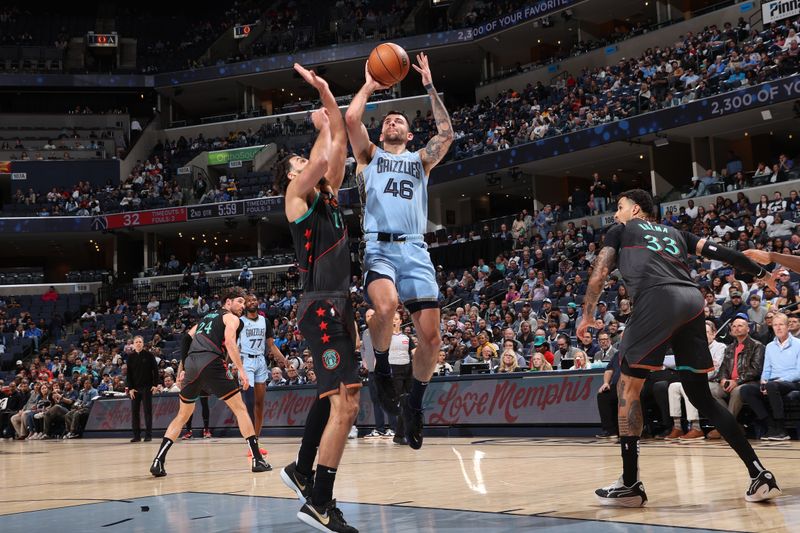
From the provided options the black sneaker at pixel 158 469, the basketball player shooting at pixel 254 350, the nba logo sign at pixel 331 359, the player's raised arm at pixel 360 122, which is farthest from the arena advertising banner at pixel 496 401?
the nba logo sign at pixel 331 359

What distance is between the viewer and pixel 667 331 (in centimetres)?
602

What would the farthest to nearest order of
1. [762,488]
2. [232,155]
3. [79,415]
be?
[232,155] → [79,415] → [762,488]

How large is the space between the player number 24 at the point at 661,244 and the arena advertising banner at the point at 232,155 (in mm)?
37186

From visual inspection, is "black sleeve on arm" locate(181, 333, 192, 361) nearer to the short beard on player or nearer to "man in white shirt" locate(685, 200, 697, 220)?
the short beard on player

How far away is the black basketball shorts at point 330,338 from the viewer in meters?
A: 5.48

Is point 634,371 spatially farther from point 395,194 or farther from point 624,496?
point 395,194

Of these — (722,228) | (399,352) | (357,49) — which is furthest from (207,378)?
(357,49)

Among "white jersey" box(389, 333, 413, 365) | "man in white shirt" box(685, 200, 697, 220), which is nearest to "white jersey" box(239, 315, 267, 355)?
"white jersey" box(389, 333, 413, 365)

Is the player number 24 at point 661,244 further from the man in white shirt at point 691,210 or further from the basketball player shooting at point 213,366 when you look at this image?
the man in white shirt at point 691,210

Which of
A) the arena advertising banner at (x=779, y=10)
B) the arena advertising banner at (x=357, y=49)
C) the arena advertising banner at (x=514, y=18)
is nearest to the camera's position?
the arena advertising banner at (x=779, y=10)

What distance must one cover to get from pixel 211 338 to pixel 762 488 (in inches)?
255

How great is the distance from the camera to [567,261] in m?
22.7

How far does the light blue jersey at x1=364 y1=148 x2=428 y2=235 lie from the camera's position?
6676 mm

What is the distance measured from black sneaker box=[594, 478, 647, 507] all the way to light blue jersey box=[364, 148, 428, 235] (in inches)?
94.4
